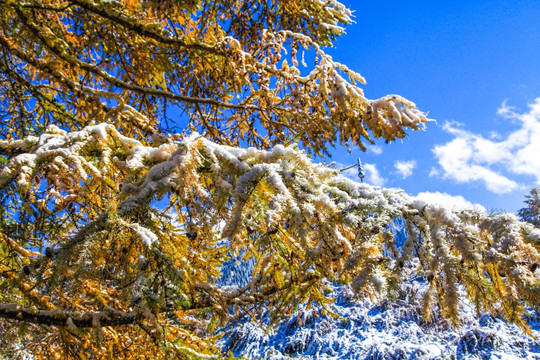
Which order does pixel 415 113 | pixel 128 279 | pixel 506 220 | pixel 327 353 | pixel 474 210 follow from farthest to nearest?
pixel 327 353, pixel 415 113, pixel 128 279, pixel 474 210, pixel 506 220

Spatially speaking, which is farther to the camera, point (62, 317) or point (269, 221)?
point (62, 317)

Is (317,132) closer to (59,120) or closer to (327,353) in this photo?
(59,120)

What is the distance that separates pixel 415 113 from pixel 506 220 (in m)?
1.61

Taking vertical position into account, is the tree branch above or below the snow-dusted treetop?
below

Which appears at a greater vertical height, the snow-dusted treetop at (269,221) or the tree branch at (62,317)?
the snow-dusted treetop at (269,221)

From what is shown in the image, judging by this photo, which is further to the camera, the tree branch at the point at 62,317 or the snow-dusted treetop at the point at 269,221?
the tree branch at the point at 62,317

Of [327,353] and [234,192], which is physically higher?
[327,353]

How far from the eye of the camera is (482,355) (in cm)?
739

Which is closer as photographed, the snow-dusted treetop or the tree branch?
the snow-dusted treetop

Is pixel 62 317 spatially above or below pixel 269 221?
below

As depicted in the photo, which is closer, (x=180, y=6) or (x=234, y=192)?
(x=234, y=192)

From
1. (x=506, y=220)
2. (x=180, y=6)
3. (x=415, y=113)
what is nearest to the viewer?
(x=506, y=220)

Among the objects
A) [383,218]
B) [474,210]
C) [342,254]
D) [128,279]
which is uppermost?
[474,210]

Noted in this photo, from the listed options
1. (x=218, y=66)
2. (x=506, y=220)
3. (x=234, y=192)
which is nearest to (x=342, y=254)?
(x=234, y=192)
